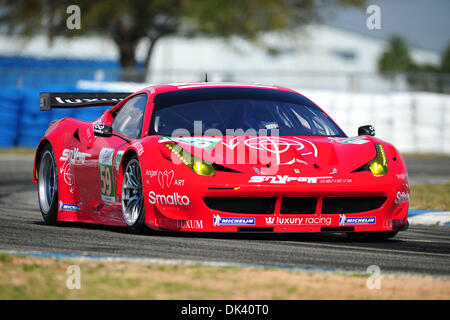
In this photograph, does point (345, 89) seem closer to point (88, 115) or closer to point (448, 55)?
point (88, 115)

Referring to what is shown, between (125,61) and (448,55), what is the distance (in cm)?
6965

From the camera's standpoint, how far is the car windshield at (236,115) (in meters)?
7.82

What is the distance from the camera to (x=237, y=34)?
1489 inches

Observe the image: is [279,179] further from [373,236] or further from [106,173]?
[106,173]

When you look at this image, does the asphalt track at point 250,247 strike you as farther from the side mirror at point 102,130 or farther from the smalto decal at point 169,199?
the side mirror at point 102,130

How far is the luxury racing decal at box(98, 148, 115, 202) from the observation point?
799cm

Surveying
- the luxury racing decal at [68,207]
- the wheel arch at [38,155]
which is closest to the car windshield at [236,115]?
the luxury racing decal at [68,207]

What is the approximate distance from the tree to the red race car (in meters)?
27.4

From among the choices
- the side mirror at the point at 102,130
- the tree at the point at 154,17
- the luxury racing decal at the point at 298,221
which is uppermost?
the tree at the point at 154,17

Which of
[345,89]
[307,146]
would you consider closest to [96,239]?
[307,146]

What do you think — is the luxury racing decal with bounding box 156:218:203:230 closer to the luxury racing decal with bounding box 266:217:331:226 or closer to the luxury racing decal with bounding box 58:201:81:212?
the luxury racing decal with bounding box 266:217:331:226

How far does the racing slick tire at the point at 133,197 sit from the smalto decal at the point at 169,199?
207mm

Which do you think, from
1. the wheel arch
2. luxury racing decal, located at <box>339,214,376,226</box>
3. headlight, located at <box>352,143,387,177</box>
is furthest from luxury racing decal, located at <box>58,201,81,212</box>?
headlight, located at <box>352,143,387,177</box>
